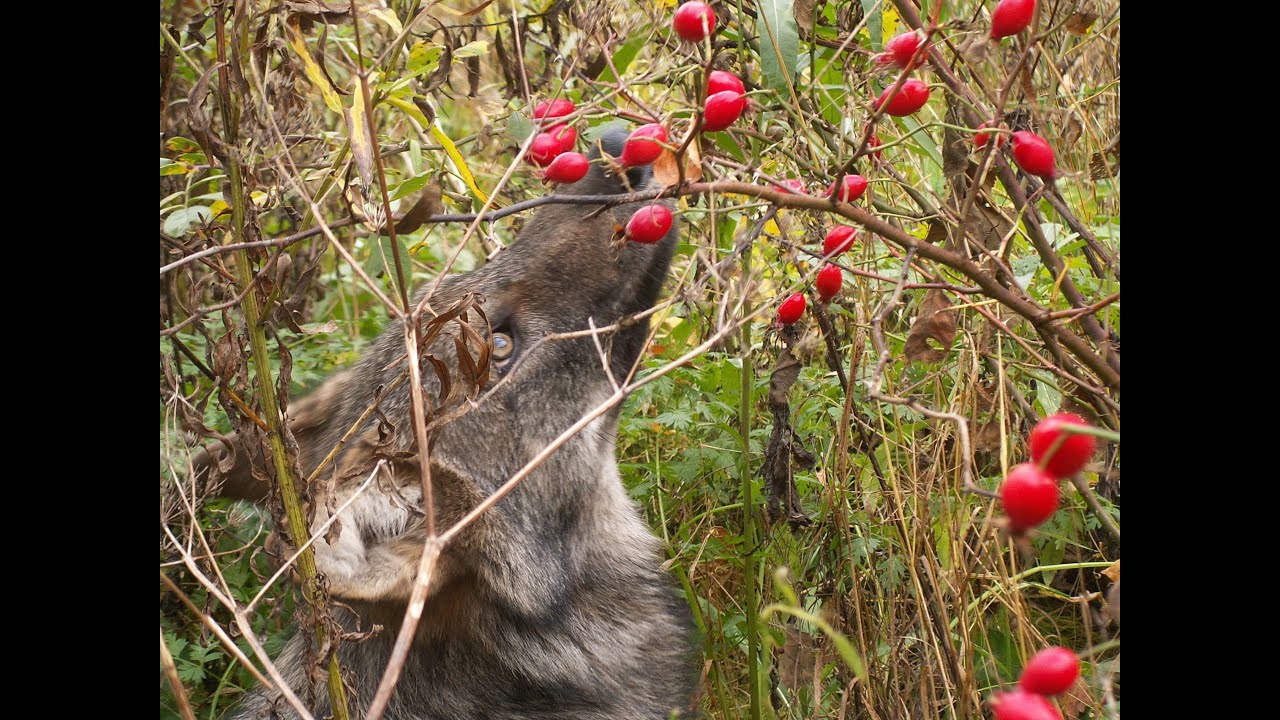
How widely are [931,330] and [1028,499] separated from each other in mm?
1152

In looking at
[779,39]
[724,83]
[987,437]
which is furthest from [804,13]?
[987,437]

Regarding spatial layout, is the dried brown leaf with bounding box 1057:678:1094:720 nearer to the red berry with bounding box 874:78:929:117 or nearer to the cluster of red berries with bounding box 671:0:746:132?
the red berry with bounding box 874:78:929:117

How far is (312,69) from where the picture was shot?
2182 mm

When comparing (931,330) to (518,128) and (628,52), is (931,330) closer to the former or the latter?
(518,128)

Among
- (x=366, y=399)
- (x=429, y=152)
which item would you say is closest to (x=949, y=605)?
(x=366, y=399)

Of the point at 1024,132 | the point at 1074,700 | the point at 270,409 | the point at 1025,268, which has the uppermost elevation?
the point at 1024,132

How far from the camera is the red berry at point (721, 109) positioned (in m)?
2.18

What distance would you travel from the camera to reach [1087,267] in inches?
138

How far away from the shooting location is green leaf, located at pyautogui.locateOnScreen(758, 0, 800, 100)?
8.00 feet

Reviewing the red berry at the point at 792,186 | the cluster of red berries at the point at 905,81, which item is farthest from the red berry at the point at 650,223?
the cluster of red berries at the point at 905,81
